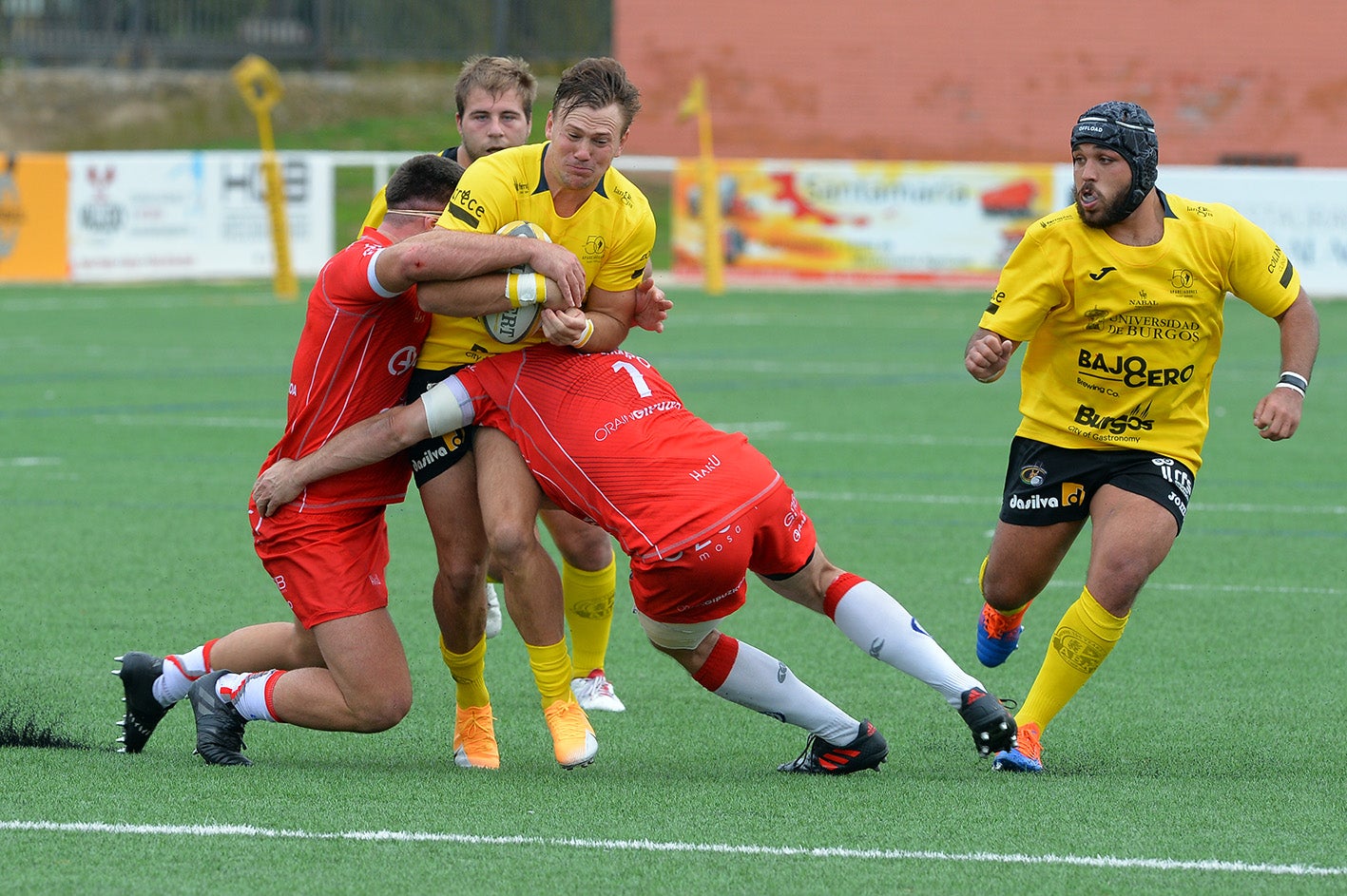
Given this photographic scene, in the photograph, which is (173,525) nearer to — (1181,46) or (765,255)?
(765,255)

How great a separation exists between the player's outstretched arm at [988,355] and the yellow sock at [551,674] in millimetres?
1473

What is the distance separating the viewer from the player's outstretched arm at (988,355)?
545cm

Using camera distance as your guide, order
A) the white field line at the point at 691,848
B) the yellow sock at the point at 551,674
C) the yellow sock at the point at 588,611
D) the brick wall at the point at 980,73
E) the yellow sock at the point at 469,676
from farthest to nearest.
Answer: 1. the brick wall at the point at 980,73
2. the yellow sock at the point at 588,611
3. the yellow sock at the point at 469,676
4. the yellow sock at the point at 551,674
5. the white field line at the point at 691,848

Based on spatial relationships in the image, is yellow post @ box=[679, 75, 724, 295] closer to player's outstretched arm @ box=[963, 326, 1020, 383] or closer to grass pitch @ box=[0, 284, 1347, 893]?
grass pitch @ box=[0, 284, 1347, 893]

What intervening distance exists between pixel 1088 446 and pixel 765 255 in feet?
74.9

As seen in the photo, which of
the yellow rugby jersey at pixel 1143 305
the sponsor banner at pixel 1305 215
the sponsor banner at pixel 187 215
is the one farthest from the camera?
the sponsor banner at pixel 187 215

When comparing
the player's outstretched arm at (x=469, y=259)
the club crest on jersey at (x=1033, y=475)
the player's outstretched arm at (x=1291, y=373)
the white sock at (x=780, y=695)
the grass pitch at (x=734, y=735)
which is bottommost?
the grass pitch at (x=734, y=735)

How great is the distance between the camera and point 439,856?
13.9 ft

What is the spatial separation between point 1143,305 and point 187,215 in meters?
24.0

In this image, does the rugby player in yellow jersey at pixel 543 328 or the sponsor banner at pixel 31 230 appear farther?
the sponsor banner at pixel 31 230

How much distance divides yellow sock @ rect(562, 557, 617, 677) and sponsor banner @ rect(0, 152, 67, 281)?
2283cm

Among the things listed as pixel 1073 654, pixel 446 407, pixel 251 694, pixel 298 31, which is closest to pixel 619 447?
pixel 446 407

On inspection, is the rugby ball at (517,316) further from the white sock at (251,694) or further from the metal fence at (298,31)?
the metal fence at (298,31)

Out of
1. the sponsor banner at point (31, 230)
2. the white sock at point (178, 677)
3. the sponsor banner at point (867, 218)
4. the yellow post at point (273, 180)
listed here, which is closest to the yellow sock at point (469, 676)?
the white sock at point (178, 677)
